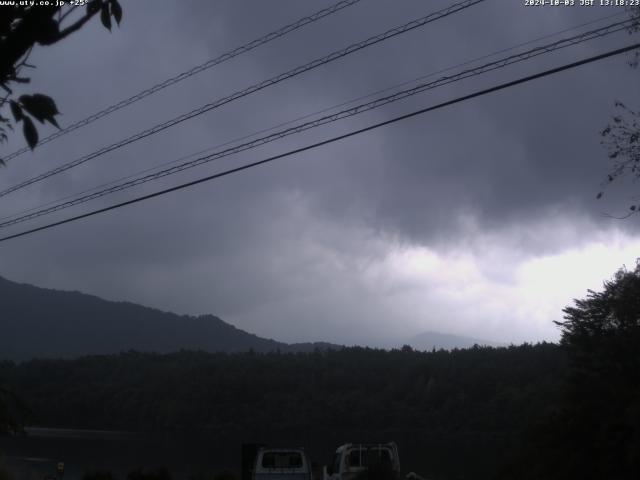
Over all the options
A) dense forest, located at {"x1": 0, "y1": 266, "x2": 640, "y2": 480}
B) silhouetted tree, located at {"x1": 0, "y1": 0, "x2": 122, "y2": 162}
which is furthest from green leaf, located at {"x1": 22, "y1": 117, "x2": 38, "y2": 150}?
dense forest, located at {"x1": 0, "y1": 266, "x2": 640, "y2": 480}

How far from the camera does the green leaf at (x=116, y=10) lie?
174 inches

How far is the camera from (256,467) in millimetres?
22016

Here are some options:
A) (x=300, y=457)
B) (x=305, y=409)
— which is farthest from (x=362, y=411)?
(x=300, y=457)

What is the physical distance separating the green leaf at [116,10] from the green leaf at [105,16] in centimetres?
3

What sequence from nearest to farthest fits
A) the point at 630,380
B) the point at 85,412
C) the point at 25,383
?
the point at 630,380 → the point at 25,383 → the point at 85,412

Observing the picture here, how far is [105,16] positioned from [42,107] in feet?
2.38

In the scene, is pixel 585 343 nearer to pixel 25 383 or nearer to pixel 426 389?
pixel 25 383

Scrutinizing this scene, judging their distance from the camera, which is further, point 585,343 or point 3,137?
point 585,343

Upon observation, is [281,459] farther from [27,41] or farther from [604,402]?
[27,41]

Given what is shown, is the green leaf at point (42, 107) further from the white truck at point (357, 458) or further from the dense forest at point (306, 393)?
the dense forest at point (306, 393)

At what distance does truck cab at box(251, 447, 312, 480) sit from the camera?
860 inches

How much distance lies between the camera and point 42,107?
4031 millimetres

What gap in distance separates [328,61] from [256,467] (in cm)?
1184

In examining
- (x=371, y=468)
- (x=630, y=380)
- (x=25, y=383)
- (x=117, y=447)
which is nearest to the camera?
(x=630, y=380)
